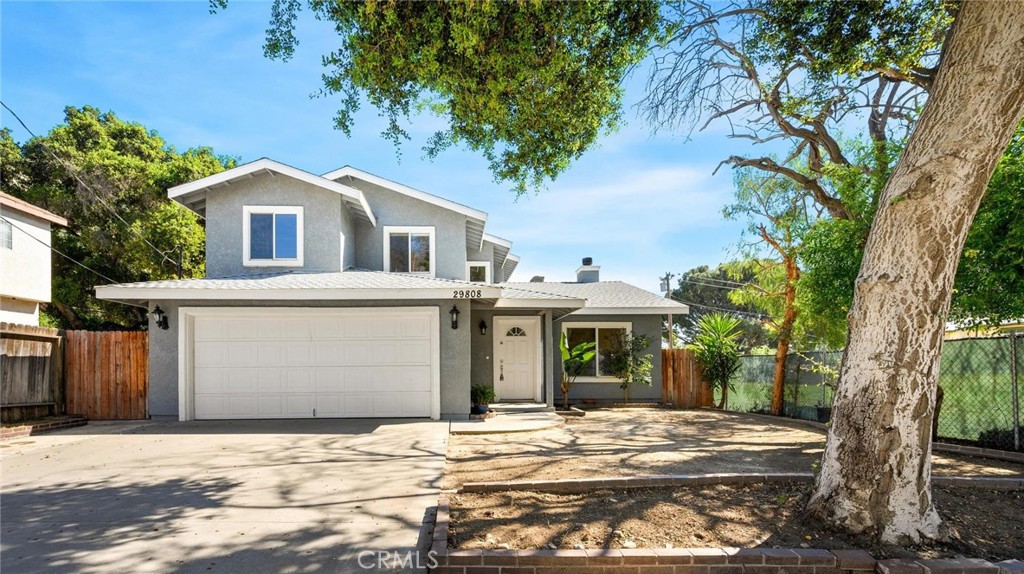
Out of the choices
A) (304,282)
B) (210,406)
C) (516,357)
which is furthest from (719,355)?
(210,406)

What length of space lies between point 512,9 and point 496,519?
5.27 meters

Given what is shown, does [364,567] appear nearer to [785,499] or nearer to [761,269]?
[785,499]

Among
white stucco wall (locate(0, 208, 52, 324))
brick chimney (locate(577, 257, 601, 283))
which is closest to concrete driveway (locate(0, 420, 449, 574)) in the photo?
white stucco wall (locate(0, 208, 52, 324))

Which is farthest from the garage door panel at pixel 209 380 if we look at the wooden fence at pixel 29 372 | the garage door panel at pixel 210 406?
the wooden fence at pixel 29 372

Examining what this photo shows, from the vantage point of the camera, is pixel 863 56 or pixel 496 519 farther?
pixel 863 56

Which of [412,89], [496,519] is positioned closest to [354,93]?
[412,89]

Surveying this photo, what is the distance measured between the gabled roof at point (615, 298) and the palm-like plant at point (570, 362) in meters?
1.34

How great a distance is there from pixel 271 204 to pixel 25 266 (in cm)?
982

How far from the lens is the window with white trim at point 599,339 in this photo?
15977 millimetres

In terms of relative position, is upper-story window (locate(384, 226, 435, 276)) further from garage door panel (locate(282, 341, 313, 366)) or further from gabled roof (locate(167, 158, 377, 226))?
garage door panel (locate(282, 341, 313, 366))

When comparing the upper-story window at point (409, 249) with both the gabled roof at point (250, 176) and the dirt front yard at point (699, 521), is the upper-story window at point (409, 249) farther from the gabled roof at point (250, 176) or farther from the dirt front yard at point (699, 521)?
the dirt front yard at point (699, 521)

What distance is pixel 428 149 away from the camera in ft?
27.7

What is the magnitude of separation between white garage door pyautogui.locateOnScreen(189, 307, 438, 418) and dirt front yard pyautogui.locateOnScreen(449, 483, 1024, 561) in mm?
5949

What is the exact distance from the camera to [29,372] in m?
10.4
